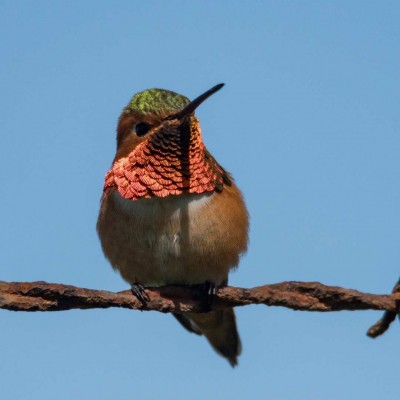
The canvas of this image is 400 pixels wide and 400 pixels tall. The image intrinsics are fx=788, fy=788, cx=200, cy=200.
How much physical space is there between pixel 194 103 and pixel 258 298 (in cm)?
237

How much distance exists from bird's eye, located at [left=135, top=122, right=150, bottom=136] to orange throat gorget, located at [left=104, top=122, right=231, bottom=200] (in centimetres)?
36

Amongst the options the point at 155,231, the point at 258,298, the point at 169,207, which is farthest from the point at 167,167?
the point at 258,298

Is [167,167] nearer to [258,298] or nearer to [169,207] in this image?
[169,207]

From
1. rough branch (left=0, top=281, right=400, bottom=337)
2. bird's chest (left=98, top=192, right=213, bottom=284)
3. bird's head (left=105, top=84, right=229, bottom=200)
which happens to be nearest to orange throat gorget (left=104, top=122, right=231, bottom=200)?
bird's head (left=105, top=84, right=229, bottom=200)

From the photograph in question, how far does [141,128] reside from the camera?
6152 millimetres

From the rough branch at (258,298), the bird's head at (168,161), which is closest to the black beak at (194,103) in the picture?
the bird's head at (168,161)

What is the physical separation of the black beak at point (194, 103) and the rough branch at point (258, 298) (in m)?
1.73

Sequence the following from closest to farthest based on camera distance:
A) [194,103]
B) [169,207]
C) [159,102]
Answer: [194,103] → [169,207] → [159,102]

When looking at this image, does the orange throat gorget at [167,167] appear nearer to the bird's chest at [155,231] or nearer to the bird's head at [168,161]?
the bird's head at [168,161]

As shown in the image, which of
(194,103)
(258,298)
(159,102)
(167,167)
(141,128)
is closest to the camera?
(258,298)

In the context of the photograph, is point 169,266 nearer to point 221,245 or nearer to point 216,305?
point 221,245

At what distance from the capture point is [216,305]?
10.9 feet

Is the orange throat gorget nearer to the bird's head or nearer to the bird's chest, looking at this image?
the bird's head

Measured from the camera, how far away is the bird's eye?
6.08 metres
